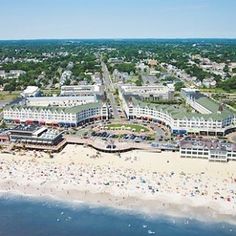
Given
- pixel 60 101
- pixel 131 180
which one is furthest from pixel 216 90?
pixel 131 180

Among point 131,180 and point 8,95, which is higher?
point 8,95

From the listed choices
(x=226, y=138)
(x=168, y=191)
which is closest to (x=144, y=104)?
(x=226, y=138)

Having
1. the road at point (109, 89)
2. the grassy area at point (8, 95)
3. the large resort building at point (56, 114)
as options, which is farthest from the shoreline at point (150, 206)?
the grassy area at point (8, 95)

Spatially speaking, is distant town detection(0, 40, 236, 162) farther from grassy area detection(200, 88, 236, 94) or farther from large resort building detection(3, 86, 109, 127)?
grassy area detection(200, 88, 236, 94)

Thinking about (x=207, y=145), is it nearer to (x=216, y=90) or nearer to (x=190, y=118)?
(x=190, y=118)

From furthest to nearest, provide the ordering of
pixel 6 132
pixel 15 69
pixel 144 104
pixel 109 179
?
pixel 15 69
pixel 144 104
pixel 6 132
pixel 109 179

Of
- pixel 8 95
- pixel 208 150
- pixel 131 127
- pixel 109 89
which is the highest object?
pixel 8 95

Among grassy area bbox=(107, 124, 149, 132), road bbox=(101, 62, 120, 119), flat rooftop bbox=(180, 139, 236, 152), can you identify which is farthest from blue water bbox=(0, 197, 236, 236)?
road bbox=(101, 62, 120, 119)

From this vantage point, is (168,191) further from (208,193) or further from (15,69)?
Answer: (15,69)
